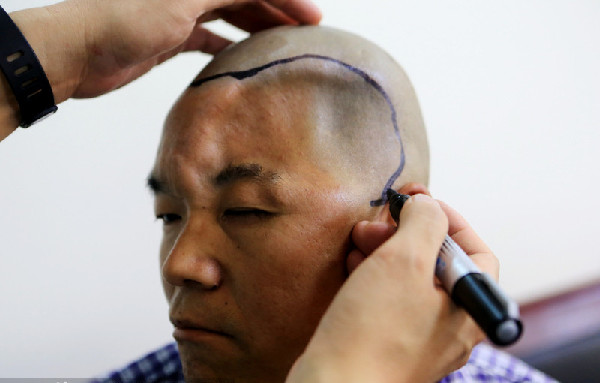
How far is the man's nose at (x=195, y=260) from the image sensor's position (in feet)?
2.95

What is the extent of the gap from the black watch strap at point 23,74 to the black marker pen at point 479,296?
2.52 feet

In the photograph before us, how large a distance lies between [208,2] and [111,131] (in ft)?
1.65

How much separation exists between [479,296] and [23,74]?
33.1 inches

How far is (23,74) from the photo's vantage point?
3.07 feet

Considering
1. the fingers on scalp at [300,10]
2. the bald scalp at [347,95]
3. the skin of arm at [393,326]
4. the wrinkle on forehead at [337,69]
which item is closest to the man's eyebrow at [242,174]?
the bald scalp at [347,95]

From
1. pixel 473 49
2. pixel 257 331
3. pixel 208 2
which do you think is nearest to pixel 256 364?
pixel 257 331

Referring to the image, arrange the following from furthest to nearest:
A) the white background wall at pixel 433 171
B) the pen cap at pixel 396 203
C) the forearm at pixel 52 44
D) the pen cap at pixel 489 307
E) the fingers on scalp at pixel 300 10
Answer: the white background wall at pixel 433 171 → the fingers on scalp at pixel 300 10 → the forearm at pixel 52 44 → the pen cap at pixel 396 203 → the pen cap at pixel 489 307

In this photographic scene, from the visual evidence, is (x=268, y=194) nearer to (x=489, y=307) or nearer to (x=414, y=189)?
(x=414, y=189)

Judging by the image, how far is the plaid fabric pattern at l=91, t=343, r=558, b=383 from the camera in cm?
135

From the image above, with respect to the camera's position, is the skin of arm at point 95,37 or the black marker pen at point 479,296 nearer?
the black marker pen at point 479,296

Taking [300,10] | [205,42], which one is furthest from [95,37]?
[300,10]

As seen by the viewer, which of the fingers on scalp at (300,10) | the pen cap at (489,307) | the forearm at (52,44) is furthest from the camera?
the fingers on scalp at (300,10)

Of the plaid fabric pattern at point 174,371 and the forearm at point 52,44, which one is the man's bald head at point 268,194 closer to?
the forearm at point 52,44

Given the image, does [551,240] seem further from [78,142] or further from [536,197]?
[78,142]
